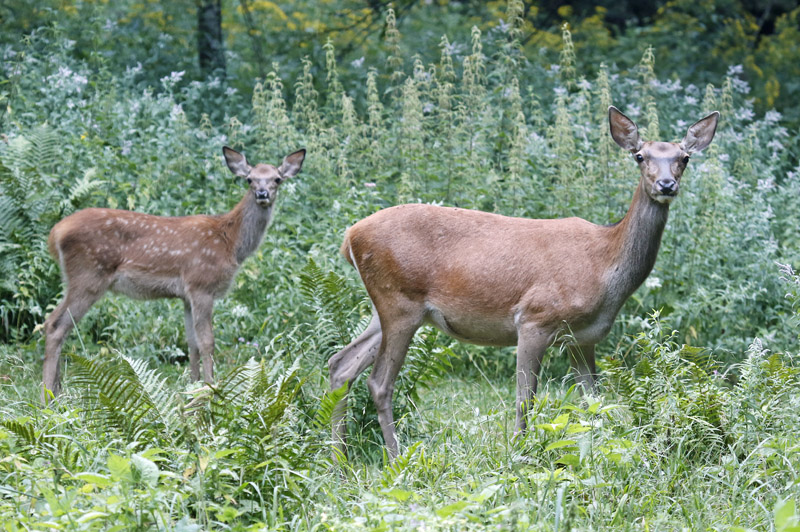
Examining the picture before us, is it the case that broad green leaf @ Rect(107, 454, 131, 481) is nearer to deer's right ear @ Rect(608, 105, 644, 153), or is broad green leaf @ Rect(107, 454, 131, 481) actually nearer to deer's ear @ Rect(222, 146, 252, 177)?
deer's right ear @ Rect(608, 105, 644, 153)

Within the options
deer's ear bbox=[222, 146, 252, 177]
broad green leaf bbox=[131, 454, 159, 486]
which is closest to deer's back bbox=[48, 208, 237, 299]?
deer's ear bbox=[222, 146, 252, 177]

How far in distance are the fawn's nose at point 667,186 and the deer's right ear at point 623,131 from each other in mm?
543

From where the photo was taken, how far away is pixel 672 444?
4.48 meters

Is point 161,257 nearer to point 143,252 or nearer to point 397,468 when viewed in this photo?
point 143,252

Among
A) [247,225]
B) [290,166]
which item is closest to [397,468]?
[247,225]

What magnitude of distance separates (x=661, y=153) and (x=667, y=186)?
277 mm

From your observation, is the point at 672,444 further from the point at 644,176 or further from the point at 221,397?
the point at 221,397

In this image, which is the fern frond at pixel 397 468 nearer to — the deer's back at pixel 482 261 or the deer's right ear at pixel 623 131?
the deer's back at pixel 482 261

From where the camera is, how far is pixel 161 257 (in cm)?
704

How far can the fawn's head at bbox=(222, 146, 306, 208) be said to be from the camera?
7.43 m

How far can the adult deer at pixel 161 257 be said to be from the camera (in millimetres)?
6668

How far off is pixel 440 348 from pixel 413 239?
2.20 ft

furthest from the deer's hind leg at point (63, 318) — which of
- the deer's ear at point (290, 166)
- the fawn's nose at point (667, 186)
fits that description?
the fawn's nose at point (667, 186)

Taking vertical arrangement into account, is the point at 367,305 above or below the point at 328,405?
below
